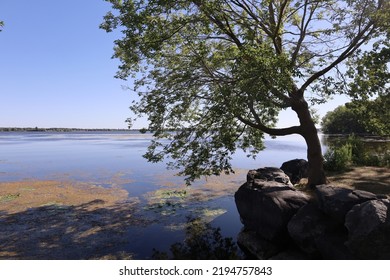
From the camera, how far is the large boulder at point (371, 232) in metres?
7.88

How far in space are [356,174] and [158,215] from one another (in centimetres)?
1278

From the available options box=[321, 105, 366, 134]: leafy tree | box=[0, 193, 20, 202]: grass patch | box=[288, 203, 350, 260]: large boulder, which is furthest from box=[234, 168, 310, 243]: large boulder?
box=[321, 105, 366, 134]: leafy tree

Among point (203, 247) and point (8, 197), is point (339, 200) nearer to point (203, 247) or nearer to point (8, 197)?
point (203, 247)

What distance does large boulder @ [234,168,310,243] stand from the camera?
36.7 ft

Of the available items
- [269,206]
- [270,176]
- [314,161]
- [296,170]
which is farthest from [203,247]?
[296,170]

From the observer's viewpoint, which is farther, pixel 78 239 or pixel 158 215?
pixel 158 215

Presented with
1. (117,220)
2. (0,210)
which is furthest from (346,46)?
(0,210)

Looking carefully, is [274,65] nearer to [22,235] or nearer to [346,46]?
[346,46]

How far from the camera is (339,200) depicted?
31.4 ft

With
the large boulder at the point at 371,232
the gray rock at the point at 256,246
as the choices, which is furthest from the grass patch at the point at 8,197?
the large boulder at the point at 371,232

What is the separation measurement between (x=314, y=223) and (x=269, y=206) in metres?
1.88
